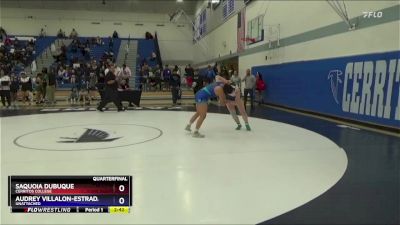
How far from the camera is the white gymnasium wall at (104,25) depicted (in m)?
28.9

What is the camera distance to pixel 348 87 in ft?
30.1

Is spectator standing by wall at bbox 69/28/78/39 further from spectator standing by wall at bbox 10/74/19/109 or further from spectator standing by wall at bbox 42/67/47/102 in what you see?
spectator standing by wall at bbox 42/67/47/102

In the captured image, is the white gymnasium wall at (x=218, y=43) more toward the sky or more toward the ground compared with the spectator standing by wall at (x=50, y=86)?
more toward the sky

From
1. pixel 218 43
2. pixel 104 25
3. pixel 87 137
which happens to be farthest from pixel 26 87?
pixel 104 25

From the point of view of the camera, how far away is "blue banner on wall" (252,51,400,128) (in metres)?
7.65

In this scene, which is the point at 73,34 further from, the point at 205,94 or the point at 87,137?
the point at 205,94

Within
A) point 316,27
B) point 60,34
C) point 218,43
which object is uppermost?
point 60,34

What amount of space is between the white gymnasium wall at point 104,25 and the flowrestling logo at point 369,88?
2257 cm

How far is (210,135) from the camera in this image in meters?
7.25

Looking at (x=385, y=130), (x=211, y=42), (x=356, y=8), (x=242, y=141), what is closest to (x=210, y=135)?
(x=242, y=141)

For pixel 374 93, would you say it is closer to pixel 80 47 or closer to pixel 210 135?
pixel 210 135

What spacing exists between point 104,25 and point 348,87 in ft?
83.3

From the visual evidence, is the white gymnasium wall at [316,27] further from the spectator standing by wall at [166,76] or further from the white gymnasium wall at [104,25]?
the white gymnasium wall at [104,25]
